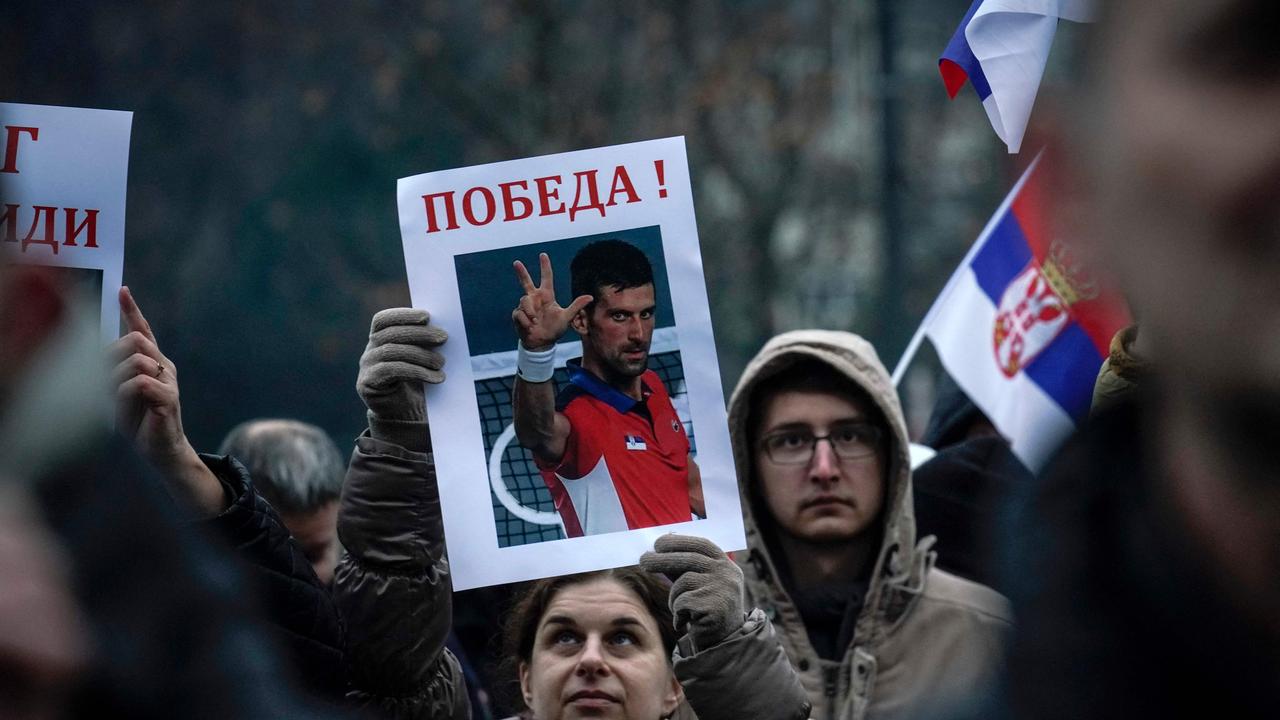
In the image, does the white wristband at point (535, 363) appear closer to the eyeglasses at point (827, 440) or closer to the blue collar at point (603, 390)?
the blue collar at point (603, 390)

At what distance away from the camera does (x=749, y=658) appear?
290cm

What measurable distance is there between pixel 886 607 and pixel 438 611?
1.18 metres

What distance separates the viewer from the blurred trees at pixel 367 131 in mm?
14328

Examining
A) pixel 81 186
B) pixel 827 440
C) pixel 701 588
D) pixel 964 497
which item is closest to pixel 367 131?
pixel 964 497

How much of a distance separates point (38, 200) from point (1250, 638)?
2.68 meters

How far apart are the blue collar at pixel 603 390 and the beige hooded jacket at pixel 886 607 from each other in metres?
0.90

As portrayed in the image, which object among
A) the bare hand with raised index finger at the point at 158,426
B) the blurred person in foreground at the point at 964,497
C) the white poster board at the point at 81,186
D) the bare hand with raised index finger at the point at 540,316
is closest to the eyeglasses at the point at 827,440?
the blurred person in foreground at the point at 964,497

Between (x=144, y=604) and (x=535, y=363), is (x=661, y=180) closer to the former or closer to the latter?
(x=535, y=363)

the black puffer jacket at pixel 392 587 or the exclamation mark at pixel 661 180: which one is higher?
the exclamation mark at pixel 661 180

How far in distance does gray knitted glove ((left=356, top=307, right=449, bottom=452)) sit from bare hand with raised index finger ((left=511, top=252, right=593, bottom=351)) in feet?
0.49

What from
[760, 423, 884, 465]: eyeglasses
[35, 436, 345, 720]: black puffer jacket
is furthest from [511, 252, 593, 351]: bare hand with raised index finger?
[35, 436, 345, 720]: black puffer jacket

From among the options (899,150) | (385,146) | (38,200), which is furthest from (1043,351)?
Answer: (385,146)

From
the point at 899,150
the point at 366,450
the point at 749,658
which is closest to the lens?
the point at 749,658

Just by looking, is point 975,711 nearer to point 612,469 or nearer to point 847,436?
point 612,469
